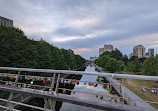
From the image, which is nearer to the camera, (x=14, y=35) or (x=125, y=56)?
(x=14, y=35)

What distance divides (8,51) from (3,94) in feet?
20.1

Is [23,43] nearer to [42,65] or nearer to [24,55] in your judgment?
[24,55]

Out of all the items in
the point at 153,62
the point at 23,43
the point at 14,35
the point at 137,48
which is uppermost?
the point at 137,48

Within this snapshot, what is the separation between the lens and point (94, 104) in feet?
7.70

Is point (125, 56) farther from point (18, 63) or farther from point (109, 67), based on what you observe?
point (18, 63)

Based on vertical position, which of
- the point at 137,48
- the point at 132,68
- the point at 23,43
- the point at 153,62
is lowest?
the point at 132,68

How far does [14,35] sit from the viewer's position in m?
16.0

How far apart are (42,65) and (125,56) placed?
85506 mm

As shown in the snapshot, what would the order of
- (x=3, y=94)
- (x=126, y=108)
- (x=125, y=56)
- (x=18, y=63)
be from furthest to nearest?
(x=125, y=56) → (x=18, y=63) → (x=3, y=94) → (x=126, y=108)

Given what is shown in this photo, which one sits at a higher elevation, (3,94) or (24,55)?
(24,55)

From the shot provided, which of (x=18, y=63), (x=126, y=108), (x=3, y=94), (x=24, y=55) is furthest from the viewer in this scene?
(x=24, y=55)

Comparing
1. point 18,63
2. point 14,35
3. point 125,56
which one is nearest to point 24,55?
point 18,63

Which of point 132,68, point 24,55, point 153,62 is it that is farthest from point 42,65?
point 132,68

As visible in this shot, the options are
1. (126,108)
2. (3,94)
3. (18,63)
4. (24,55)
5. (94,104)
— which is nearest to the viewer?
(126,108)
